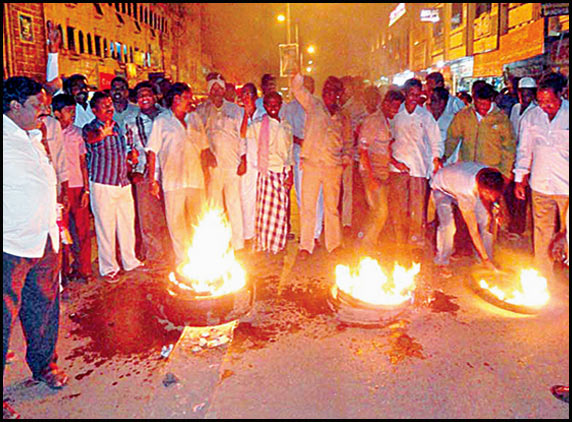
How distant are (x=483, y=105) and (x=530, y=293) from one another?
261 centimetres

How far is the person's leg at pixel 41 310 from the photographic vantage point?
376cm

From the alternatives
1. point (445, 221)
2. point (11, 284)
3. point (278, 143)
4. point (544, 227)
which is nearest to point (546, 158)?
point (544, 227)

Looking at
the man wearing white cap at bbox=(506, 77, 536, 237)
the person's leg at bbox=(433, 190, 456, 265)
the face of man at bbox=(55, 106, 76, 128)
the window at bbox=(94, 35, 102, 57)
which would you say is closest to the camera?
the face of man at bbox=(55, 106, 76, 128)

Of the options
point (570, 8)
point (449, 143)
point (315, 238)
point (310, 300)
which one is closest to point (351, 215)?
point (315, 238)

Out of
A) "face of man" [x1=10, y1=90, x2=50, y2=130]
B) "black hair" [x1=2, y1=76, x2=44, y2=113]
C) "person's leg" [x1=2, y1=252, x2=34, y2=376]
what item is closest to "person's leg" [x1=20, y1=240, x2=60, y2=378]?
"person's leg" [x1=2, y1=252, x2=34, y2=376]

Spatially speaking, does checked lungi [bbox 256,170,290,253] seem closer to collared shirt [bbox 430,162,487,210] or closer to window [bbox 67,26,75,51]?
collared shirt [bbox 430,162,487,210]

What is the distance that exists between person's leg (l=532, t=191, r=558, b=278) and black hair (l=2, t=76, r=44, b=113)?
17.7 ft

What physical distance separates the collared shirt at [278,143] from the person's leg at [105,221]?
213 cm

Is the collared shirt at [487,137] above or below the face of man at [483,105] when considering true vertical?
below

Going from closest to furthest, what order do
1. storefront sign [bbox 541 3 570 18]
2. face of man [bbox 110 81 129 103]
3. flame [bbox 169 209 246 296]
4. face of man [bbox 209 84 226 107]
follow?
flame [bbox 169 209 246 296] < face of man [bbox 110 81 129 103] < face of man [bbox 209 84 226 107] < storefront sign [bbox 541 3 570 18]

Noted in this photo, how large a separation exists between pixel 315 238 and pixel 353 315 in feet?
9.01

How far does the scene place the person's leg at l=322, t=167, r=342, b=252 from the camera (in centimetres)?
705

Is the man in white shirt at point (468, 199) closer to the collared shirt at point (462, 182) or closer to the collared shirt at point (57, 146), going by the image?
the collared shirt at point (462, 182)

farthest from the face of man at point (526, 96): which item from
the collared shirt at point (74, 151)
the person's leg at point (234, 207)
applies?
the collared shirt at point (74, 151)
